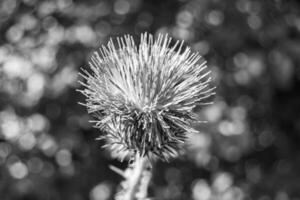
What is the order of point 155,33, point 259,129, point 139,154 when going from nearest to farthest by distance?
point 139,154 → point 155,33 → point 259,129

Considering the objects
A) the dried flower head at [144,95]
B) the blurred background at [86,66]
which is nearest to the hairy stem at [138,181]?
the dried flower head at [144,95]

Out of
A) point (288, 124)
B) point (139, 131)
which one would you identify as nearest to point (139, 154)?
point (139, 131)

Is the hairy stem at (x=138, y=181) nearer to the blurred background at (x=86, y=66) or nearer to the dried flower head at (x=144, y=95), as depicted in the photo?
the dried flower head at (x=144, y=95)

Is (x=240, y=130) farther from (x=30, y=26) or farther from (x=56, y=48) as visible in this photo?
(x=30, y=26)

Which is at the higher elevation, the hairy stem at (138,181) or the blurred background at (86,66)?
the blurred background at (86,66)

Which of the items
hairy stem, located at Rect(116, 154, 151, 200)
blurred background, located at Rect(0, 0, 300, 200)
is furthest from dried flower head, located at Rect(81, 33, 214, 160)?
blurred background, located at Rect(0, 0, 300, 200)

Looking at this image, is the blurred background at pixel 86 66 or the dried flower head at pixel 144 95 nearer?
the dried flower head at pixel 144 95

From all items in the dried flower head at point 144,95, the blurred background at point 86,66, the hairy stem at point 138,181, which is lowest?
the hairy stem at point 138,181
